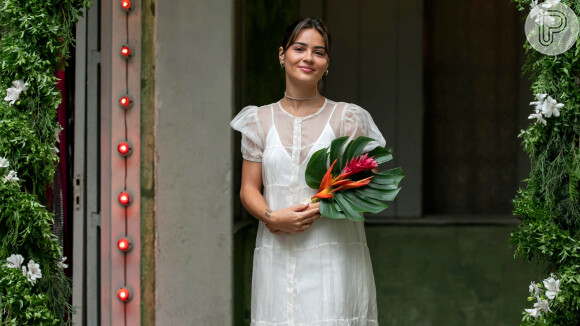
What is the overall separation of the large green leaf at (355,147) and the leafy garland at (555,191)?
0.56m

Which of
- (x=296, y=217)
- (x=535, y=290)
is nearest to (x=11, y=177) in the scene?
(x=296, y=217)

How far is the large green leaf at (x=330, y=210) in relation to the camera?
9.12 ft

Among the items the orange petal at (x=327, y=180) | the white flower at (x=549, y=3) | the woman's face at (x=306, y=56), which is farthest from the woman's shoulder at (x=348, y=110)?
the white flower at (x=549, y=3)

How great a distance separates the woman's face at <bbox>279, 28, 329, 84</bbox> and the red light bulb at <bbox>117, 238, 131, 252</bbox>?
55.0 inches

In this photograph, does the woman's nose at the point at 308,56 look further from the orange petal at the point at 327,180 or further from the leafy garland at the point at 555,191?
the leafy garland at the point at 555,191

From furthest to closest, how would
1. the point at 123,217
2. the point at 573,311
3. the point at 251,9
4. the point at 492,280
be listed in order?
the point at 492,280 → the point at 251,9 → the point at 123,217 → the point at 573,311

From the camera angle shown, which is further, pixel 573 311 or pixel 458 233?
pixel 458 233

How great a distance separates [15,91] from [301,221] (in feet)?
3.78

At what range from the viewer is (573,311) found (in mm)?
2639

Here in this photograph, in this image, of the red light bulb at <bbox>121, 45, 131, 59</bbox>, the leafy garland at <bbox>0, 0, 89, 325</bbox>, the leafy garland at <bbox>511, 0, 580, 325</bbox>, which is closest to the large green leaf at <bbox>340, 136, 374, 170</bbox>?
the leafy garland at <bbox>511, 0, 580, 325</bbox>

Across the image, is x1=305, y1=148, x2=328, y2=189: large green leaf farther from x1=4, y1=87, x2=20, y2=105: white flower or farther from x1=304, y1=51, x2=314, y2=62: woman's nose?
x1=4, y1=87, x2=20, y2=105: white flower

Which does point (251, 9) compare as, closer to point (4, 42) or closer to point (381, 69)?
point (381, 69)

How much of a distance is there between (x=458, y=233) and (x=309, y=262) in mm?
2341

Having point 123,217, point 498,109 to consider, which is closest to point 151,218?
point 123,217
